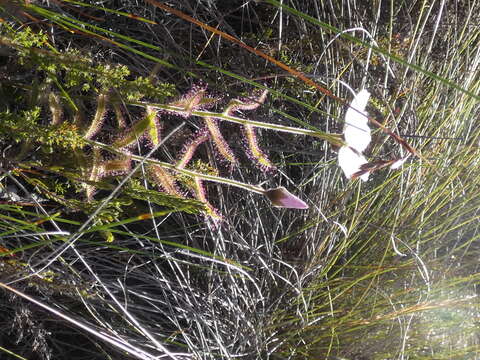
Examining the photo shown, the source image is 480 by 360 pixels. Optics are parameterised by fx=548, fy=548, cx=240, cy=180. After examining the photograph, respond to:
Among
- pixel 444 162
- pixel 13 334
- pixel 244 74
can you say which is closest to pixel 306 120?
pixel 244 74

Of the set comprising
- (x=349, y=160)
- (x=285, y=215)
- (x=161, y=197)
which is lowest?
(x=285, y=215)

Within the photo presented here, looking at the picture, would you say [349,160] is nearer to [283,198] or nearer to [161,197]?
[283,198]

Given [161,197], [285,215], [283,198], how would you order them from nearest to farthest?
[283,198] < [161,197] < [285,215]

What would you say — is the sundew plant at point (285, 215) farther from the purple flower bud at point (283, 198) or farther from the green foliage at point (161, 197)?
the purple flower bud at point (283, 198)

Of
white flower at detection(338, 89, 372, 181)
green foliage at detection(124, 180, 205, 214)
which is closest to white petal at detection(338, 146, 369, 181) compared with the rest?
white flower at detection(338, 89, 372, 181)

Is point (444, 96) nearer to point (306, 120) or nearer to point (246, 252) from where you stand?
point (306, 120)

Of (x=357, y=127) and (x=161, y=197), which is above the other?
(x=357, y=127)

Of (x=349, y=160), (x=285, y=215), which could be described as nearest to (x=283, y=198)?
(x=349, y=160)
